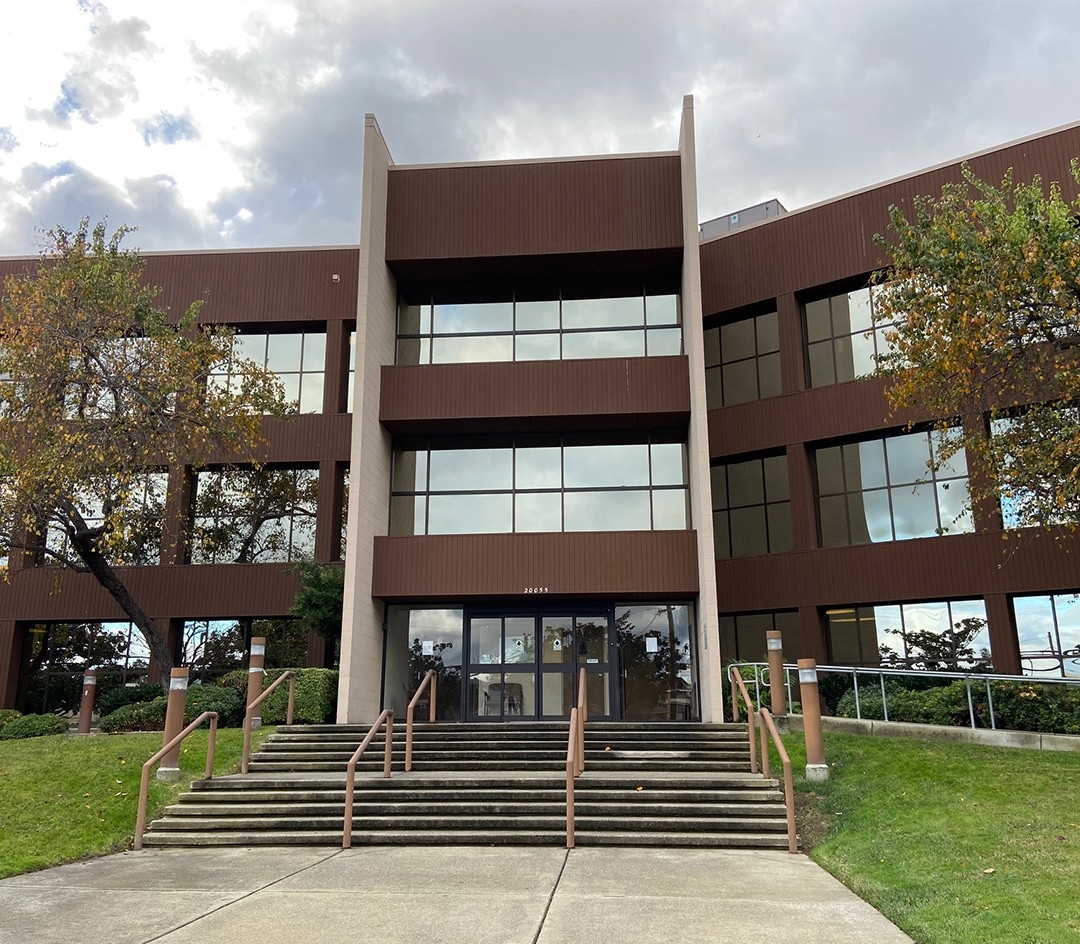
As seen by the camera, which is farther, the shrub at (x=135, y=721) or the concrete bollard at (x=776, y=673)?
the shrub at (x=135, y=721)

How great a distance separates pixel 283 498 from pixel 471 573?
5.73 metres

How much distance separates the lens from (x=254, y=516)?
2164cm

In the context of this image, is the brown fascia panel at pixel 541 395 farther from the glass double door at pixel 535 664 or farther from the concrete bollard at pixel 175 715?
the concrete bollard at pixel 175 715

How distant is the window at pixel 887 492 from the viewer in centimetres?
1888

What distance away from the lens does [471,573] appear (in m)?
18.5

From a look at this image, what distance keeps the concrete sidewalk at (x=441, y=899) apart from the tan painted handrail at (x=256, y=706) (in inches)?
121

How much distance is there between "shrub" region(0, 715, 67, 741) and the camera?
17.6 metres

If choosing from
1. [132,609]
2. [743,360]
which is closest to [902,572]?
[743,360]

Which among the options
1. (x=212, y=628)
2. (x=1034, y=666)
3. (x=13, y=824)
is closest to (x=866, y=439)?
(x=1034, y=666)

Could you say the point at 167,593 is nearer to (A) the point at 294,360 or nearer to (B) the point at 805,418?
(A) the point at 294,360

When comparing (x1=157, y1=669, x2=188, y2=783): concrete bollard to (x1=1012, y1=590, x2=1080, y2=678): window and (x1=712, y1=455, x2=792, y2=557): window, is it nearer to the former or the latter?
(x1=712, y1=455, x2=792, y2=557): window

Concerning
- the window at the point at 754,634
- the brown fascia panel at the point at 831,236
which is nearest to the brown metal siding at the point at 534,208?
the brown fascia panel at the point at 831,236

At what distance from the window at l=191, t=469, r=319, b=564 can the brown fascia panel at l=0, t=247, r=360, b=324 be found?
3805mm

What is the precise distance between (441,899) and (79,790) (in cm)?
688
